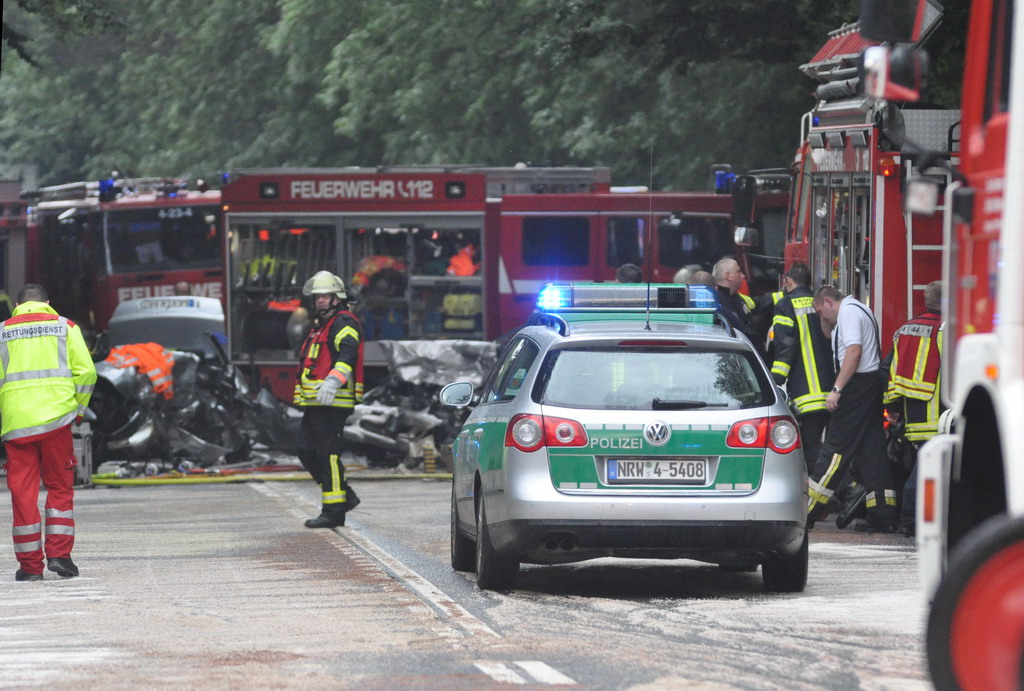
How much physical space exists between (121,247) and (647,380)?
20.2 metres

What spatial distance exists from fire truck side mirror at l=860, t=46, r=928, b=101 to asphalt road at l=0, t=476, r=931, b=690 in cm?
222

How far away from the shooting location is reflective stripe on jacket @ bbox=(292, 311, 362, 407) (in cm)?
1371

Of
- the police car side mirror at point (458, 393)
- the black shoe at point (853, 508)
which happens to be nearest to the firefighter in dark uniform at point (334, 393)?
the police car side mirror at point (458, 393)

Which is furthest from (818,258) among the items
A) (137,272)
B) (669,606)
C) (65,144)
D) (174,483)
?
(65,144)

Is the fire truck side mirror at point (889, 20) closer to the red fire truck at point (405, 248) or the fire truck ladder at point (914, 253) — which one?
the fire truck ladder at point (914, 253)

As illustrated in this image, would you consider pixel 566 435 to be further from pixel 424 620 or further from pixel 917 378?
pixel 917 378

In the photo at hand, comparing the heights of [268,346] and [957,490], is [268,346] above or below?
below

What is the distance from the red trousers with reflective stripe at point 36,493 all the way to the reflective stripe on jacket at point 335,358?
267 centimetres

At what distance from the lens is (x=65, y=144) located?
49.6 meters

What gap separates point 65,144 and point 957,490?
4523cm

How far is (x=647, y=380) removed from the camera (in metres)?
9.84

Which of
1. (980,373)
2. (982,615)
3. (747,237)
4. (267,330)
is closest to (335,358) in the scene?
(747,237)

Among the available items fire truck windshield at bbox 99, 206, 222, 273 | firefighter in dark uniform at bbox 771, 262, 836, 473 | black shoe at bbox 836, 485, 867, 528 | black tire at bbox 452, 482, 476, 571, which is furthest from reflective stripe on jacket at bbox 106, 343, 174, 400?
fire truck windshield at bbox 99, 206, 222, 273

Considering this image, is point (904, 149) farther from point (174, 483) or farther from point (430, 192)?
point (430, 192)
